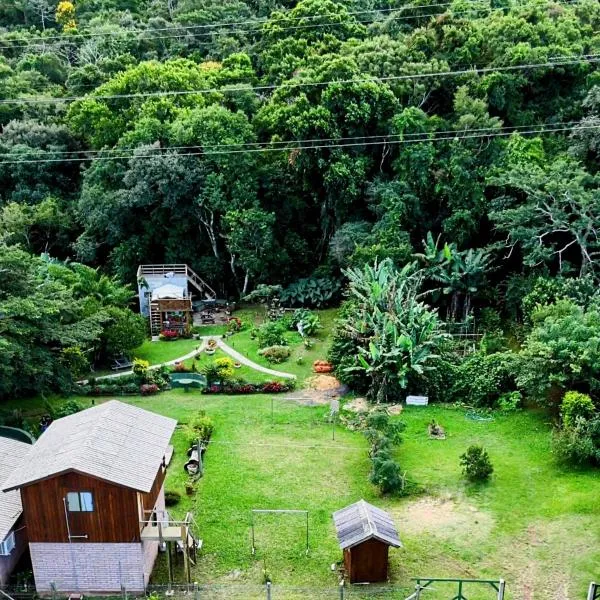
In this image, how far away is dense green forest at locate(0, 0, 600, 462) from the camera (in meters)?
31.9

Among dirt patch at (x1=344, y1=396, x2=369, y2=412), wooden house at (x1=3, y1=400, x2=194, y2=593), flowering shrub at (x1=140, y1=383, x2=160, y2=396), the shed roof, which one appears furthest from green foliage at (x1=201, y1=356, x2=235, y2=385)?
wooden house at (x1=3, y1=400, x2=194, y2=593)

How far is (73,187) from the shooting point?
46.3 metres

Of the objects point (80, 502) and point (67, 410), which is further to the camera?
point (67, 410)

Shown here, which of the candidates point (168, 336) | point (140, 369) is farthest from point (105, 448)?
point (168, 336)

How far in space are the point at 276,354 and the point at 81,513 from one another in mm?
15586

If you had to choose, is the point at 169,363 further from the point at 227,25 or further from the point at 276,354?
the point at 227,25

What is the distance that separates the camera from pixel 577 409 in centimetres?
2434

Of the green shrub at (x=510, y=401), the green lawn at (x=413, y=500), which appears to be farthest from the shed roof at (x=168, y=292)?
the green shrub at (x=510, y=401)

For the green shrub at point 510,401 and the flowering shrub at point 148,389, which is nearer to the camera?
the green shrub at point 510,401

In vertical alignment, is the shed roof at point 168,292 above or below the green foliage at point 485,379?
above

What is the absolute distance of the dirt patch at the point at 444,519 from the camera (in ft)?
68.6

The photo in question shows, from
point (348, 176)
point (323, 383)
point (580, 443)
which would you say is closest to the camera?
point (580, 443)

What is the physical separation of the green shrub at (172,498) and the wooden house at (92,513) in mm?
2879

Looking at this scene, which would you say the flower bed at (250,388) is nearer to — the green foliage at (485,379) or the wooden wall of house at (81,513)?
the green foliage at (485,379)
